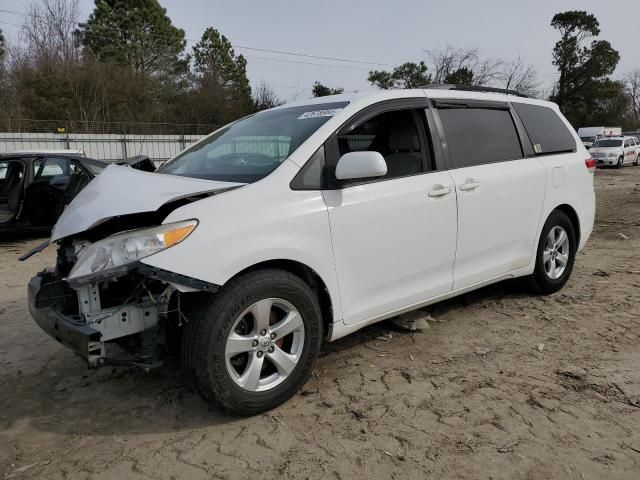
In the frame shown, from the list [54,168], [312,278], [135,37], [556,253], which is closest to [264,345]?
[312,278]

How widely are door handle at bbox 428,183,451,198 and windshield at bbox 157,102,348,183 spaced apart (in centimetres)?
83

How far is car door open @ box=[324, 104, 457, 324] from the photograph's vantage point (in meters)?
3.11

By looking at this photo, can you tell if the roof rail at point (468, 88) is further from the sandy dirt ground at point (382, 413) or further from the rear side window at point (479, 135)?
the sandy dirt ground at point (382, 413)

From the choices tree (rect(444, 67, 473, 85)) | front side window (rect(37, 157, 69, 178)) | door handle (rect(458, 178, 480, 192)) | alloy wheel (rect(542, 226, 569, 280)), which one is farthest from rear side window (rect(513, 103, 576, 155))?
tree (rect(444, 67, 473, 85))

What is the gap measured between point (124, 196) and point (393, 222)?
1.60 meters

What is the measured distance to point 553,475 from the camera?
7.62ft

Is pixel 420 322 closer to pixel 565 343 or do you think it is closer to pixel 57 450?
pixel 565 343

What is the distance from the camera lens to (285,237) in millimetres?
2807

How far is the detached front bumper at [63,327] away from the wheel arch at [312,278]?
78 centimetres

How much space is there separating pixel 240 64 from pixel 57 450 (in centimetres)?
4752

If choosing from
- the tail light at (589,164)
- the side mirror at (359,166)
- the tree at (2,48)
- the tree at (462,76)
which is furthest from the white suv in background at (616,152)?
the tree at (2,48)

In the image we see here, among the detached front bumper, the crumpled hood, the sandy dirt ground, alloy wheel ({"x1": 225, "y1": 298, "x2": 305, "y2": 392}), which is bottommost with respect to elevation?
the sandy dirt ground

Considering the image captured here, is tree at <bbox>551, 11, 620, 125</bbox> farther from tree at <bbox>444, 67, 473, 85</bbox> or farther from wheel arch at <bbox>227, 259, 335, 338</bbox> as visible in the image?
wheel arch at <bbox>227, 259, 335, 338</bbox>

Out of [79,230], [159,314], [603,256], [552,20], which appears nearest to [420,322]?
[159,314]
